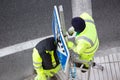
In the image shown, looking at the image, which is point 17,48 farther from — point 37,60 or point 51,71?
point 37,60

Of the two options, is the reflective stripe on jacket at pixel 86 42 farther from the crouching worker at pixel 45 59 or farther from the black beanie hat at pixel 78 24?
the crouching worker at pixel 45 59

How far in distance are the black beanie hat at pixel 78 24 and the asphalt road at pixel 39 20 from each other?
239cm

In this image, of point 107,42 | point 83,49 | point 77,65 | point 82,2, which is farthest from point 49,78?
point 82,2

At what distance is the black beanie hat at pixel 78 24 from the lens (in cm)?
601

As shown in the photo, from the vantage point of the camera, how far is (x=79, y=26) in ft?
19.8

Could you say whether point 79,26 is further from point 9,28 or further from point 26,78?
point 9,28

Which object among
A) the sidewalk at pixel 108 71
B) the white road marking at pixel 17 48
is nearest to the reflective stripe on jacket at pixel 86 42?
the sidewalk at pixel 108 71

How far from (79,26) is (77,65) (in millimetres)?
806

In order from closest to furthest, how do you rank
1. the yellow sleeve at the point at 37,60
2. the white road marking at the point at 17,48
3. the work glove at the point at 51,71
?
the yellow sleeve at the point at 37,60 → the work glove at the point at 51,71 → the white road marking at the point at 17,48

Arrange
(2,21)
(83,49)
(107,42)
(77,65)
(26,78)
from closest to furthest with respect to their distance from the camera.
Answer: (83,49)
(77,65)
(26,78)
(107,42)
(2,21)

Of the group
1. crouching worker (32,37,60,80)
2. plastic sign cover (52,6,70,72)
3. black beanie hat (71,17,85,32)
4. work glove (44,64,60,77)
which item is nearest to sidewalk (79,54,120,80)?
work glove (44,64,60,77)

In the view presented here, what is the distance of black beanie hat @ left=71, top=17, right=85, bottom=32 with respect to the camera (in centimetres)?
601

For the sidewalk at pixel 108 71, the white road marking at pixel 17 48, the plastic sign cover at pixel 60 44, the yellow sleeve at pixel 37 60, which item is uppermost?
the plastic sign cover at pixel 60 44

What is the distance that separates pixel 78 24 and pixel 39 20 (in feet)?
10.9
